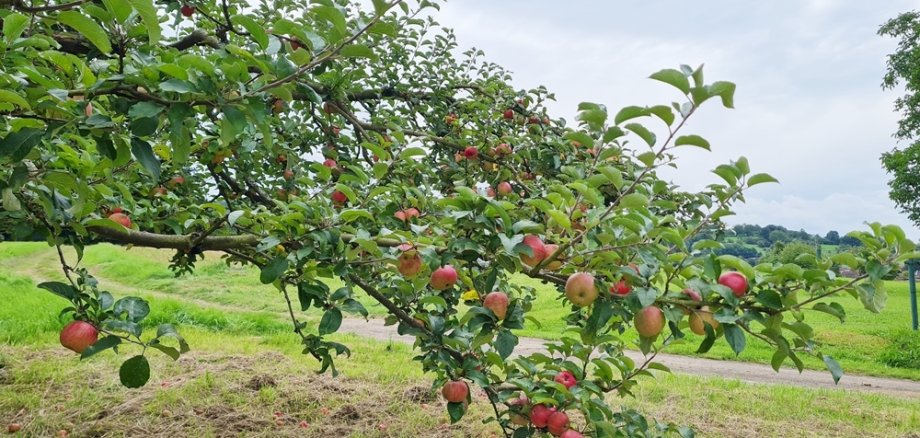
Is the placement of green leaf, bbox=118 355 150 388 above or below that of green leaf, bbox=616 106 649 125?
below

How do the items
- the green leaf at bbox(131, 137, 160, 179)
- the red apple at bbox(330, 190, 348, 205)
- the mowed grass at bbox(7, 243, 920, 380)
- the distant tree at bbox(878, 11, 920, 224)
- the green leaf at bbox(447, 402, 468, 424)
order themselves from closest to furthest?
the green leaf at bbox(131, 137, 160, 179) < the green leaf at bbox(447, 402, 468, 424) < the red apple at bbox(330, 190, 348, 205) < the mowed grass at bbox(7, 243, 920, 380) < the distant tree at bbox(878, 11, 920, 224)

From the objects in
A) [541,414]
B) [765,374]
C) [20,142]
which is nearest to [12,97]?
[20,142]

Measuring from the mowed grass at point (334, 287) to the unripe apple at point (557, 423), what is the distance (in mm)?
3828

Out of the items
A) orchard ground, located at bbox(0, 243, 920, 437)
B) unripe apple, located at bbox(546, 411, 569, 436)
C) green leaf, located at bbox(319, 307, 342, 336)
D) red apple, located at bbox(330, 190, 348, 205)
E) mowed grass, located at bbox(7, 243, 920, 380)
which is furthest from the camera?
mowed grass, located at bbox(7, 243, 920, 380)

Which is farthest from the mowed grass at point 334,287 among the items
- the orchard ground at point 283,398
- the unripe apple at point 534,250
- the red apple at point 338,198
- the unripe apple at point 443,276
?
the unripe apple at point 534,250

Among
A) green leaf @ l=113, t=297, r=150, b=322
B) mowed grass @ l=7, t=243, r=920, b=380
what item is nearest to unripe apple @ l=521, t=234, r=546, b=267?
green leaf @ l=113, t=297, r=150, b=322

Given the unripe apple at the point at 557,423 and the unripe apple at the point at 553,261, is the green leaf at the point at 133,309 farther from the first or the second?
the unripe apple at the point at 557,423

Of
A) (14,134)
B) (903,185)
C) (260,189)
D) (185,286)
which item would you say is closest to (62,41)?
(260,189)

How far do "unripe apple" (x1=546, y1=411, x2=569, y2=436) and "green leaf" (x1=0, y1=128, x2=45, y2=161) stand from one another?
1.57 meters

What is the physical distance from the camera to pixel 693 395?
4754 millimetres

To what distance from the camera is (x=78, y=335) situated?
5.57ft

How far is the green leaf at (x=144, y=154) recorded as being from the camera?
1.24m

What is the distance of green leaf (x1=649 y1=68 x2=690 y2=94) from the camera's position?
118cm

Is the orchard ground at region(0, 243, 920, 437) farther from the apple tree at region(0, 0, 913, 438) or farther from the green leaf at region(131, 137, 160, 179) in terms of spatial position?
the green leaf at region(131, 137, 160, 179)
